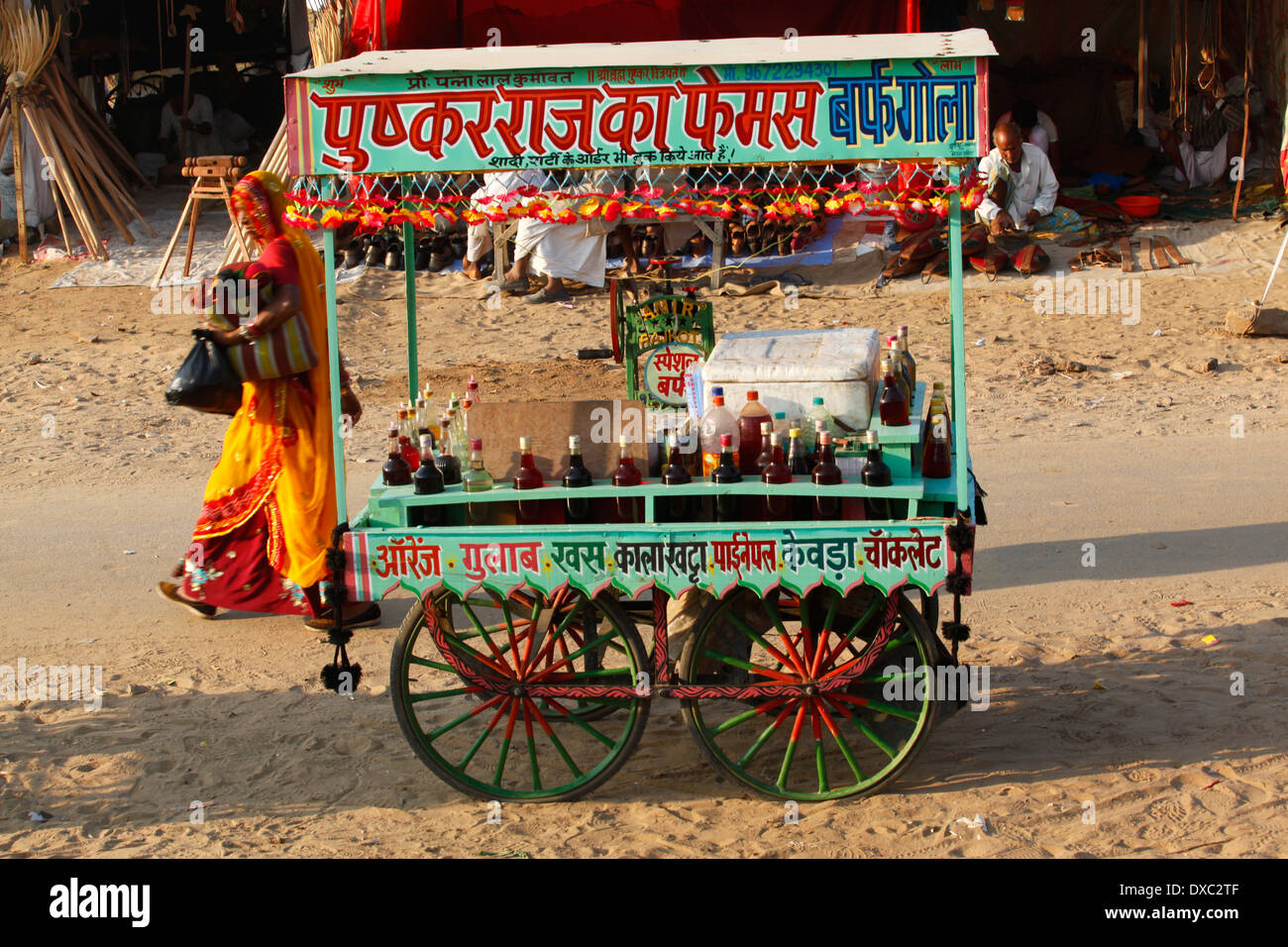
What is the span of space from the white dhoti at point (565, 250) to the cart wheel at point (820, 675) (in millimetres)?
7429

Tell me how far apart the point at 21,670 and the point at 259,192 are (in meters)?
2.19

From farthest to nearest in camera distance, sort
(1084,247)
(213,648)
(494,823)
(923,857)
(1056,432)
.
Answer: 1. (1084,247)
2. (1056,432)
3. (213,648)
4. (494,823)
5. (923,857)

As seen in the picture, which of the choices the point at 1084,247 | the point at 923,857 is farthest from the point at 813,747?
the point at 1084,247

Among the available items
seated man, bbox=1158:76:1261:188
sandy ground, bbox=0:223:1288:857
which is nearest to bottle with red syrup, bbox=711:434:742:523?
sandy ground, bbox=0:223:1288:857

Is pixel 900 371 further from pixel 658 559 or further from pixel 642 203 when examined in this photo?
pixel 658 559

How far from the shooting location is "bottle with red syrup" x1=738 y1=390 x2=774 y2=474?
3943mm

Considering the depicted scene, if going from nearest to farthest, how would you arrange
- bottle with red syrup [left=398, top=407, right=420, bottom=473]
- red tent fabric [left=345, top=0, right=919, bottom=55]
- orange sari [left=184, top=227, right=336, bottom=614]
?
bottle with red syrup [left=398, top=407, right=420, bottom=473], orange sari [left=184, top=227, right=336, bottom=614], red tent fabric [left=345, top=0, right=919, bottom=55]

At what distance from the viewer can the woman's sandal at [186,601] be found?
568 cm

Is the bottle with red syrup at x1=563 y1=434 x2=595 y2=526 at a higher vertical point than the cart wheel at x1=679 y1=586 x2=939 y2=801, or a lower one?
higher

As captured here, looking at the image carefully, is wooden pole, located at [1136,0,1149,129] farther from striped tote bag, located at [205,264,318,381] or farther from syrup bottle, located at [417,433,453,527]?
syrup bottle, located at [417,433,453,527]

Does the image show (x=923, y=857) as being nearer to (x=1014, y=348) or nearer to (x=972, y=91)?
(x=972, y=91)

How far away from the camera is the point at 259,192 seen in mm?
5066

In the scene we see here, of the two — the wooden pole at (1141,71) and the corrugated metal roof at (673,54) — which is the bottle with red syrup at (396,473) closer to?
the corrugated metal roof at (673,54)

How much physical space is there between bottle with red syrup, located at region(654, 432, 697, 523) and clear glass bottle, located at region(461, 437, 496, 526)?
0.53 metres
